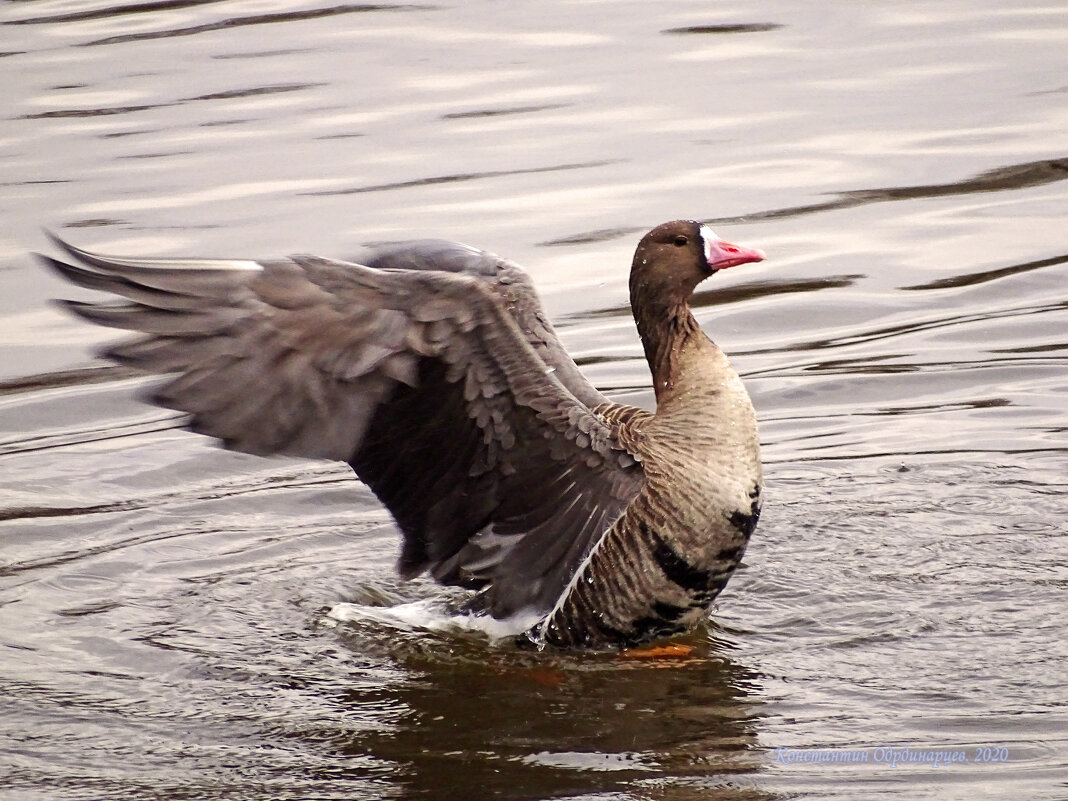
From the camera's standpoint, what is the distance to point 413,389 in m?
6.23

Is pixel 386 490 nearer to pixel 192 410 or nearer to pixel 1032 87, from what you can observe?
pixel 192 410

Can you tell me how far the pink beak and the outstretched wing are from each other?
30.0 inches

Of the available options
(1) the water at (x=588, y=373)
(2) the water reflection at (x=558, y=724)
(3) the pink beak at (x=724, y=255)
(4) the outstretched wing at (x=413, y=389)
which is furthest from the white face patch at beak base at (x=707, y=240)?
(2) the water reflection at (x=558, y=724)

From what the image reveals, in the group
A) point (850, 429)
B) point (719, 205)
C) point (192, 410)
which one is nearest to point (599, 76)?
point (719, 205)

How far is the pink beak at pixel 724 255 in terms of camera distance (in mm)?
7305

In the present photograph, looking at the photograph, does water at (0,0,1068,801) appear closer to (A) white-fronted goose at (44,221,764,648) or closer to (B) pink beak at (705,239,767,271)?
(A) white-fronted goose at (44,221,764,648)

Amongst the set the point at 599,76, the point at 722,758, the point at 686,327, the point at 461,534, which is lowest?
the point at 722,758

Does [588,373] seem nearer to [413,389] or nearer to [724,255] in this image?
[724,255]

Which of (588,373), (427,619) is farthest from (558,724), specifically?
(588,373)

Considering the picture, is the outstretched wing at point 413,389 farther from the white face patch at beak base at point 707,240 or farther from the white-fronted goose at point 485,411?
the white face patch at beak base at point 707,240

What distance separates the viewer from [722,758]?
5.90 metres

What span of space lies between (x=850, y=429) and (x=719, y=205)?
3.19 m

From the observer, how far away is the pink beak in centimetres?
730

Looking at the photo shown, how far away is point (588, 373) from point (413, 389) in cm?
364
